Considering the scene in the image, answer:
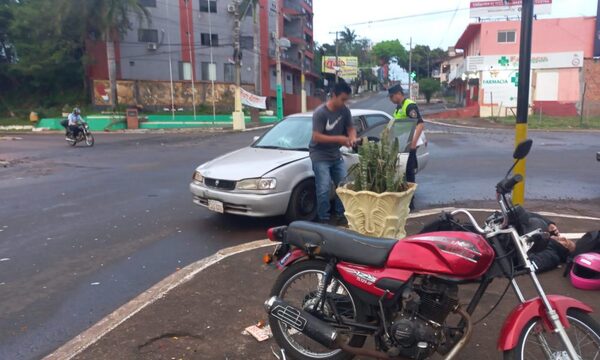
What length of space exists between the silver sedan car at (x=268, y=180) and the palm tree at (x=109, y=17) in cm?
3344

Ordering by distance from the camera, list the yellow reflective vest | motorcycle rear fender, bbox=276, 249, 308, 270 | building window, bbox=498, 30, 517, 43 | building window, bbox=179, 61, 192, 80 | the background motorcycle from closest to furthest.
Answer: motorcycle rear fender, bbox=276, 249, 308, 270 → the yellow reflective vest → the background motorcycle → building window, bbox=498, 30, 517, 43 → building window, bbox=179, 61, 192, 80

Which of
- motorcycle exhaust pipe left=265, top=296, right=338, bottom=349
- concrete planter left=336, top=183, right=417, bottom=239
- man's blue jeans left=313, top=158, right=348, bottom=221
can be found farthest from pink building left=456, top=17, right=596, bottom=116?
motorcycle exhaust pipe left=265, top=296, right=338, bottom=349

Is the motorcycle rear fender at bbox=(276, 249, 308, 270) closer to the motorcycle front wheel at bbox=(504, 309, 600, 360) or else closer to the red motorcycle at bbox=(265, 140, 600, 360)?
the red motorcycle at bbox=(265, 140, 600, 360)

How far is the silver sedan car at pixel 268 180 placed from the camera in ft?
21.3

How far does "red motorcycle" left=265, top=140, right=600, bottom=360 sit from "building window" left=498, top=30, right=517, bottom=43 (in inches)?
Result: 1537

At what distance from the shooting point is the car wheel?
6.76m

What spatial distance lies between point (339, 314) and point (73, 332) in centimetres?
223

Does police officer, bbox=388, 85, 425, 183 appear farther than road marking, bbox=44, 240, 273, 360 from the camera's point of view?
Yes

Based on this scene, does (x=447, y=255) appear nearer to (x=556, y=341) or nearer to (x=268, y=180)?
(x=556, y=341)

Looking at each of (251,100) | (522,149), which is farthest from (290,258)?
(251,100)

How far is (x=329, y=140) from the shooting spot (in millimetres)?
5945

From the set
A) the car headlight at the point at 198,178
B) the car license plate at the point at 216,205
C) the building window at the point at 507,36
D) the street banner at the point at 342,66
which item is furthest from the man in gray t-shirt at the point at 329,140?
the street banner at the point at 342,66

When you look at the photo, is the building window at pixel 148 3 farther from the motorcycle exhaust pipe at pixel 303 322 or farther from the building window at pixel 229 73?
the motorcycle exhaust pipe at pixel 303 322

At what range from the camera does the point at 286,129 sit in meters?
7.90
